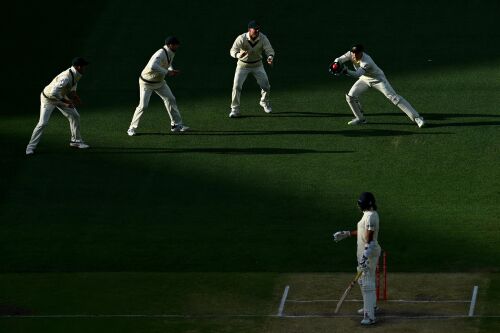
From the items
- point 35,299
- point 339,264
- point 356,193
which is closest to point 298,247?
point 339,264

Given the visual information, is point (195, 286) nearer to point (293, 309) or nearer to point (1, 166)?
point (293, 309)

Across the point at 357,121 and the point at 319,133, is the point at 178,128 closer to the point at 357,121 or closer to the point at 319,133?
the point at 319,133

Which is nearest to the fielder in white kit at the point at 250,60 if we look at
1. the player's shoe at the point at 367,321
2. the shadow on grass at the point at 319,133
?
the shadow on grass at the point at 319,133

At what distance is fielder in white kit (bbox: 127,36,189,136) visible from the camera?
32.1 metres

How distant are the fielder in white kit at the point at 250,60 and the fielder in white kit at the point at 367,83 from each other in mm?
2184

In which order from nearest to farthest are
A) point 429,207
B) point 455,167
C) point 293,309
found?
point 293,309 < point 429,207 < point 455,167

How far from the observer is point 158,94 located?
32688mm

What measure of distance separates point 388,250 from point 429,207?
2429 millimetres

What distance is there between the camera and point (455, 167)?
30531mm

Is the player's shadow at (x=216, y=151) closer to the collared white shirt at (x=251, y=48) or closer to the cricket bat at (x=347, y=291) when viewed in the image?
the collared white shirt at (x=251, y=48)

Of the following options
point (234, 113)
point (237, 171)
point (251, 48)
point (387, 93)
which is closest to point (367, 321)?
point (237, 171)

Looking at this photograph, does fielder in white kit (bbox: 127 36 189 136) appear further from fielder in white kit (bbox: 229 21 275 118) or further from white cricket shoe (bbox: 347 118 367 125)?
white cricket shoe (bbox: 347 118 367 125)

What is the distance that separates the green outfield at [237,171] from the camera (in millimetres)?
24953

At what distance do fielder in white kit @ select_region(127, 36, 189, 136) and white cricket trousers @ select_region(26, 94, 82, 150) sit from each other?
1.65 m
